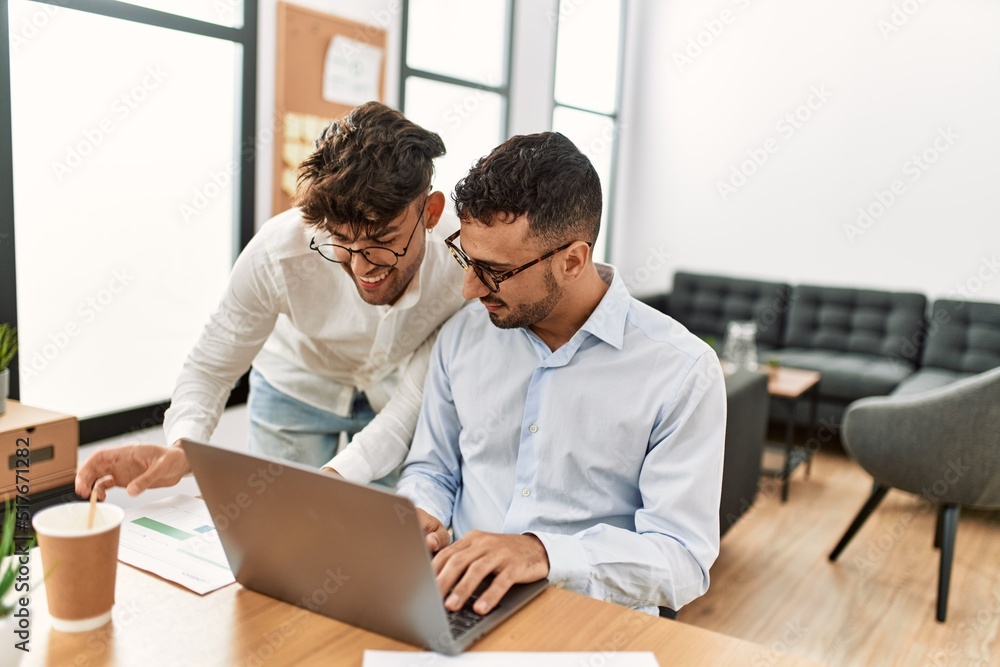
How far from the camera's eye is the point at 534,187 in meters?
1.39

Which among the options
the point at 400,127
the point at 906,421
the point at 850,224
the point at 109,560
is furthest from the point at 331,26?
the point at 850,224

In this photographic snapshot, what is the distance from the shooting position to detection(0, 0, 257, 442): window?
2.65 metres

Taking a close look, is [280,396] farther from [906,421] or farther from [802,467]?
[802,467]

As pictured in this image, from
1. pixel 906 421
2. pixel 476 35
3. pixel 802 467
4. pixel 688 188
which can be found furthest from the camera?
pixel 688 188

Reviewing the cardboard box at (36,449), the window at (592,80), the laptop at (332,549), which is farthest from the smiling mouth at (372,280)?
the window at (592,80)

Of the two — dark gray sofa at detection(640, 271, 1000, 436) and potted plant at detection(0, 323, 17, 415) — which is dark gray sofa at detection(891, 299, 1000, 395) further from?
potted plant at detection(0, 323, 17, 415)

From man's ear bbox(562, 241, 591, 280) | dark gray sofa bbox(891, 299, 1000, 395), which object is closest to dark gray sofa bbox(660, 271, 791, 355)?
dark gray sofa bbox(891, 299, 1000, 395)

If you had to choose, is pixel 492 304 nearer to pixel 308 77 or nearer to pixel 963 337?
pixel 308 77

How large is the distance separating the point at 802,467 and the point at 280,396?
10.6ft

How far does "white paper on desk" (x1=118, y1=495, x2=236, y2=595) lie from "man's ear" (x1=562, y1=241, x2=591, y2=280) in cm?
70

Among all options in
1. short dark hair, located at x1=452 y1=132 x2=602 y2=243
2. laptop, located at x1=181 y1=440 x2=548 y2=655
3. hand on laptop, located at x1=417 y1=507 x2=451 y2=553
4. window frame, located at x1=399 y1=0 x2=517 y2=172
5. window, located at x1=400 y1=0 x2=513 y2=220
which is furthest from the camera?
window, located at x1=400 y1=0 x2=513 y2=220

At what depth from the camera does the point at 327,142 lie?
152cm

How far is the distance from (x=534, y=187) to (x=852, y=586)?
2.34 meters

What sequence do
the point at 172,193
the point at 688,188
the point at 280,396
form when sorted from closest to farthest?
the point at 280,396
the point at 172,193
the point at 688,188
